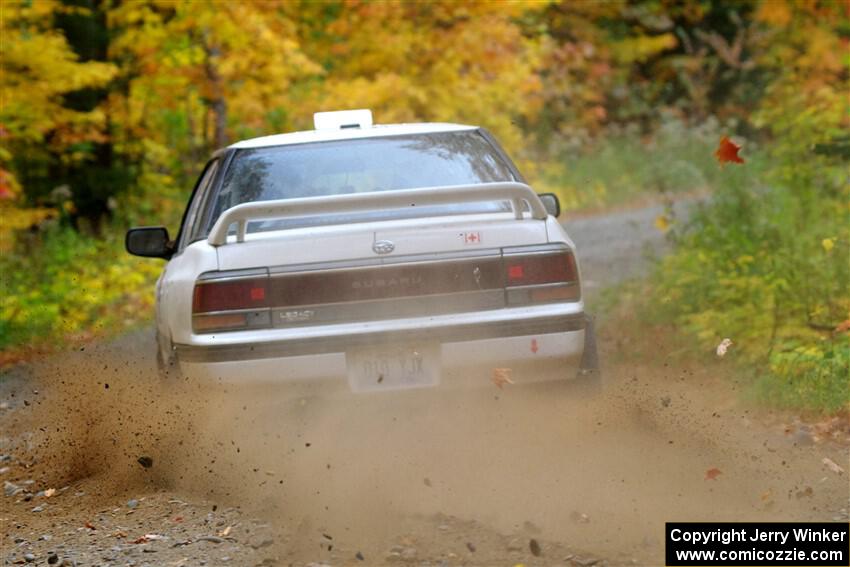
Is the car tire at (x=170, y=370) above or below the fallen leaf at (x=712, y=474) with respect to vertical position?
above

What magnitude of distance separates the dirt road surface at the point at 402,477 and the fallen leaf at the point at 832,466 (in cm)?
3

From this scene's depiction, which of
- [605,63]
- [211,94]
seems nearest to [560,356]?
[211,94]

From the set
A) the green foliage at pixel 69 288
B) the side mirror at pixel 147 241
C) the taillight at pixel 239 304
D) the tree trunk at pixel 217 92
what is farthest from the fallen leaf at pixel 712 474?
the tree trunk at pixel 217 92

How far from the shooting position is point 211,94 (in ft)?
52.6

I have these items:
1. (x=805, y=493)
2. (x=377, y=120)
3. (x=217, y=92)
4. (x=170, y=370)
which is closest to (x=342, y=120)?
(x=170, y=370)

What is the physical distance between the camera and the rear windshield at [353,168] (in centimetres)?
636

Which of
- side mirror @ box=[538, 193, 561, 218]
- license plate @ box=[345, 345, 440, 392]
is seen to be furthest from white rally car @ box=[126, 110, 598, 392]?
side mirror @ box=[538, 193, 561, 218]

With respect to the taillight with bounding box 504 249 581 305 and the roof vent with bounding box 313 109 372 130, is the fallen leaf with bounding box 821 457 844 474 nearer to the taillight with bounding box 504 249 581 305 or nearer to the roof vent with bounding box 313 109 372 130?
the taillight with bounding box 504 249 581 305

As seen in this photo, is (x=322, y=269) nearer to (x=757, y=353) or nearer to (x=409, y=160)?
(x=409, y=160)

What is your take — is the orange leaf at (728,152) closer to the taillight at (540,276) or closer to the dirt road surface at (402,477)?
the dirt road surface at (402,477)

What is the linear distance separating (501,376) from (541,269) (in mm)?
489

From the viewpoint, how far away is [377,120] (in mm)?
15672

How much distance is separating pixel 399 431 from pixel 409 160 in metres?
1.49

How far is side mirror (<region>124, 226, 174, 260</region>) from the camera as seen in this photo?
23.0ft
